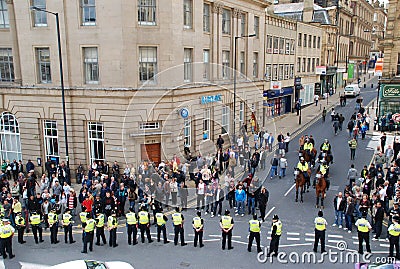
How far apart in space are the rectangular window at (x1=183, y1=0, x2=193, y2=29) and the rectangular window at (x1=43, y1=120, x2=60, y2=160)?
10.6m

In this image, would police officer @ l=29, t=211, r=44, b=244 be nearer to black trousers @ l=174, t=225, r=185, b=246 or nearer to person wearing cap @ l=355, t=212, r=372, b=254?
→ black trousers @ l=174, t=225, r=185, b=246

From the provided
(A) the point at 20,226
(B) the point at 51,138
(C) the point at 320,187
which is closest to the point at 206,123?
(B) the point at 51,138

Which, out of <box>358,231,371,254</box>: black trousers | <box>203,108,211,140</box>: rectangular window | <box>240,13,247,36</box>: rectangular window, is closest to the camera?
<box>358,231,371,254</box>: black trousers

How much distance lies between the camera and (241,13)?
3206 centimetres

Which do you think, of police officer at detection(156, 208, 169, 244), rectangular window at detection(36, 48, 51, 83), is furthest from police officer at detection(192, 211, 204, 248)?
rectangular window at detection(36, 48, 51, 83)

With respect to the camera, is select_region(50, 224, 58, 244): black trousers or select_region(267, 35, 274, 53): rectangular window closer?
select_region(50, 224, 58, 244): black trousers

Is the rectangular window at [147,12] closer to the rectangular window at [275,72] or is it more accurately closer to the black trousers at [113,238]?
the black trousers at [113,238]

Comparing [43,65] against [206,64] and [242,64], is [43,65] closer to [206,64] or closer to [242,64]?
[206,64]

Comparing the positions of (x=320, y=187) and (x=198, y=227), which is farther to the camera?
(x=320, y=187)

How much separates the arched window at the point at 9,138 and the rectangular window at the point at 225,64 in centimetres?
1514

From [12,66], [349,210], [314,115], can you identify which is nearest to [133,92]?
[12,66]

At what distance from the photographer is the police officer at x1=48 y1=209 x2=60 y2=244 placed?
14.9 m

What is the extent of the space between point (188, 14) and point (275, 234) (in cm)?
1665

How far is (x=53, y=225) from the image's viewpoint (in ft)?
49.6
